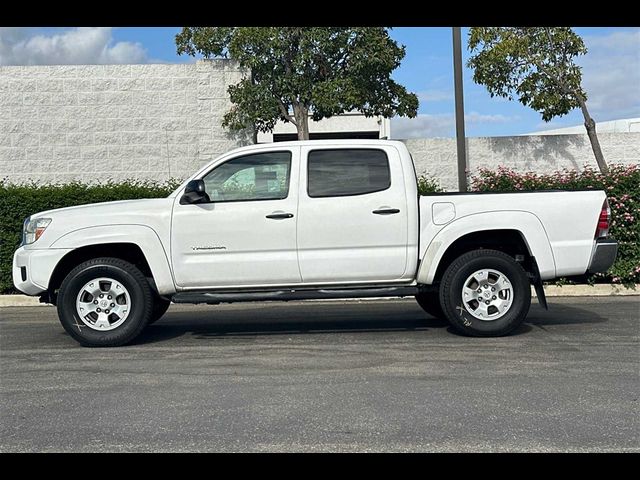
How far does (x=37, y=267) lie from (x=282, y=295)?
8.27ft

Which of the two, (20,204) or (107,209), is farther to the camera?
(20,204)

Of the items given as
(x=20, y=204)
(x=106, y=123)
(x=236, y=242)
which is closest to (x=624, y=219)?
(x=236, y=242)

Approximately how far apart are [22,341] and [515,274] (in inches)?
212

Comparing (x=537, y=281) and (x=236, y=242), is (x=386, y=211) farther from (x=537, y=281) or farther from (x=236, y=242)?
(x=537, y=281)

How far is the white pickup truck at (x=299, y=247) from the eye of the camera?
805 centimetres

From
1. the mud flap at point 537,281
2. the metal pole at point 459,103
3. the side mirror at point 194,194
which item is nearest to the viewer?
the side mirror at point 194,194

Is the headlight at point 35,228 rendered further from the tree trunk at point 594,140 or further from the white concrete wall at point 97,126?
the tree trunk at point 594,140

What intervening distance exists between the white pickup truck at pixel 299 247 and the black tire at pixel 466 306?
11 millimetres

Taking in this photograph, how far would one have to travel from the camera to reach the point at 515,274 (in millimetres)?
8117

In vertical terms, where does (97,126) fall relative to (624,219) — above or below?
above

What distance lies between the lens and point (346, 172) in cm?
833

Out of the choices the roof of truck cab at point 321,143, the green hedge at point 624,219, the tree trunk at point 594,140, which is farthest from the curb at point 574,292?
the roof of truck cab at point 321,143
